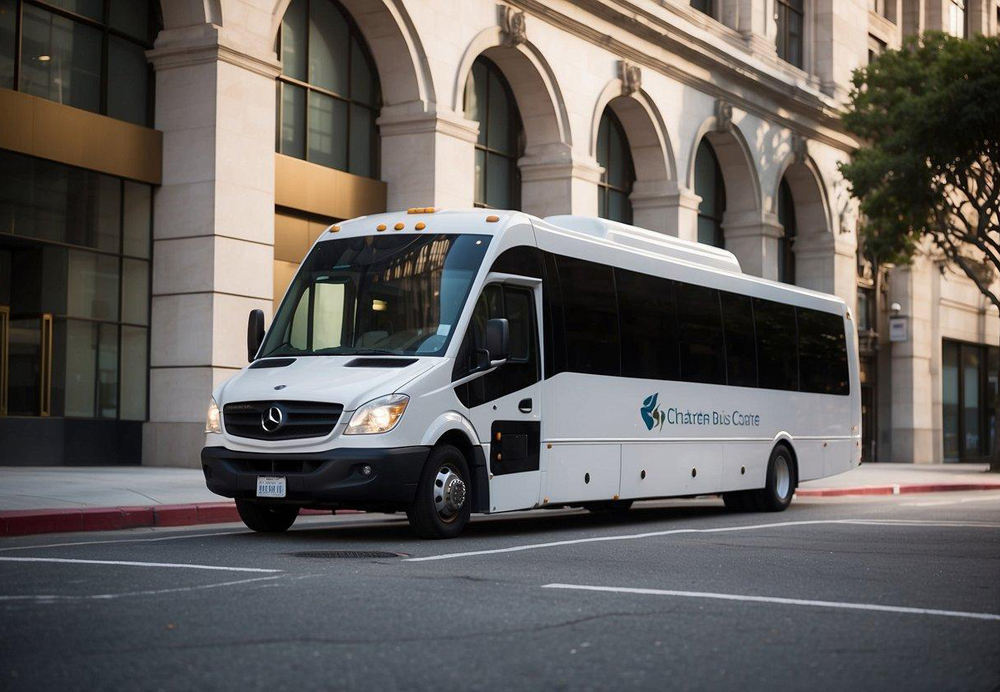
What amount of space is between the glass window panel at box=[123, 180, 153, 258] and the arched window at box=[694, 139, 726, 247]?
17.7m

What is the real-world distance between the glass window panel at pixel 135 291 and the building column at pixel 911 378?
29.6m

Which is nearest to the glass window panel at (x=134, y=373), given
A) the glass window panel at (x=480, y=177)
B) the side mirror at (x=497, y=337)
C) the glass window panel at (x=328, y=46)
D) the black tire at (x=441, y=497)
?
the glass window panel at (x=328, y=46)

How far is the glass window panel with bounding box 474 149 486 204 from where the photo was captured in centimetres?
2795

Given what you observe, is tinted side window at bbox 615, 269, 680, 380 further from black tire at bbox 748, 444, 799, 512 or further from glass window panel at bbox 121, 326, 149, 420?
glass window panel at bbox 121, 326, 149, 420

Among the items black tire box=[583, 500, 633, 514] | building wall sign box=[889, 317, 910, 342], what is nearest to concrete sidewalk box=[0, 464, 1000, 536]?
black tire box=[583, 500, 633, 514]

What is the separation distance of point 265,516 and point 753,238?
85.6 feet

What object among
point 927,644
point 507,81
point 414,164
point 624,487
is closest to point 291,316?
point 624,487

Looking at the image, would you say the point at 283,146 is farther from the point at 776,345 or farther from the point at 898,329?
the point at 898,329

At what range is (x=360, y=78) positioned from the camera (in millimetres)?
24984

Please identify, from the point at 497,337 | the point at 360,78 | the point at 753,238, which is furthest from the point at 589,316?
the point at 753,238

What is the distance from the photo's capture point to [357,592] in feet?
24.9

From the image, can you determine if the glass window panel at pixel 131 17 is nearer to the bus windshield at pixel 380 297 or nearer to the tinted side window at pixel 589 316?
the bus windshield at pixel 380 297

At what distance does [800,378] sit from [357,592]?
1236 centimetres

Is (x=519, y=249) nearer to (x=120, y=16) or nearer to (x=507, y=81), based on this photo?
(x=120, y=16)
